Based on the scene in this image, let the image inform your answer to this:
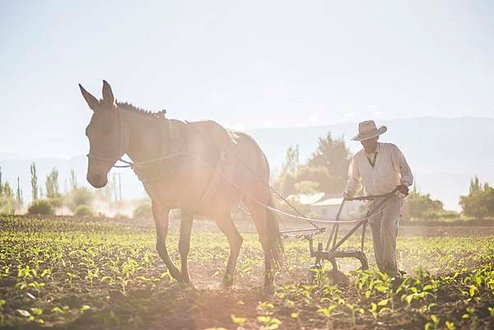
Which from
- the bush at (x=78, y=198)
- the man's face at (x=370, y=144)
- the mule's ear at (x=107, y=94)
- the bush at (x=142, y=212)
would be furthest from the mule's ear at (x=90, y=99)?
the bush at (x=78, y=198)

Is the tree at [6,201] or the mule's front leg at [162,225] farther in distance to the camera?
the tree at [6,201]

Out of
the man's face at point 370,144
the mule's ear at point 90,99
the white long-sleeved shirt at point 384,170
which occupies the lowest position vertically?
the white long-sleeved shirt at point 384,170

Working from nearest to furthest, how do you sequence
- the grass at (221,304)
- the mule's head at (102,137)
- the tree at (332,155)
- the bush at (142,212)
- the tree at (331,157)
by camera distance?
the grass at (221,304), the mule's head at (102,137), the bush at (142,212), the tree at (331,157), the tree at (332,155)

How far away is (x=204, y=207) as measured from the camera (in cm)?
747

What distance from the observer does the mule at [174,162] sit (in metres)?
6.39

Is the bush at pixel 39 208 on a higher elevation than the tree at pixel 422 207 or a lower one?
higher

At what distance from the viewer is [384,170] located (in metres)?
8.22

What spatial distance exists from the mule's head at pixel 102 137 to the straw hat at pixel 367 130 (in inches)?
144

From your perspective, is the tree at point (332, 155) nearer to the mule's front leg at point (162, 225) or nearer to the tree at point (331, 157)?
the tree at point (331, 157)

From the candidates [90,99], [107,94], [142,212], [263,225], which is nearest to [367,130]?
[263,225]

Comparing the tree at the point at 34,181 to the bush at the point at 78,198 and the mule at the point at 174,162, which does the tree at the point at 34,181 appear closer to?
the bush at the point at 78,198

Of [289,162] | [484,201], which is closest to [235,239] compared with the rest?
[484,201]

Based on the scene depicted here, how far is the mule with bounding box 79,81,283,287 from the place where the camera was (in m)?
6.39

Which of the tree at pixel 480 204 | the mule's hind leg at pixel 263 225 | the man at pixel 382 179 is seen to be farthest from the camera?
the tree at pixel 480 204
